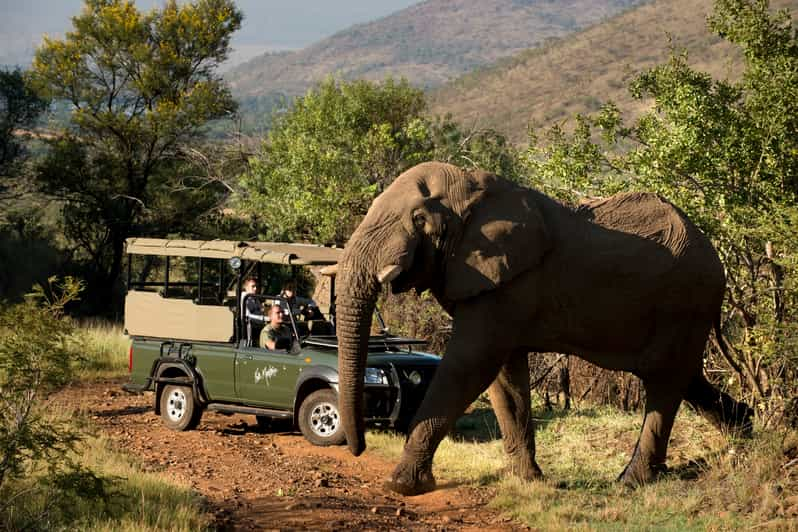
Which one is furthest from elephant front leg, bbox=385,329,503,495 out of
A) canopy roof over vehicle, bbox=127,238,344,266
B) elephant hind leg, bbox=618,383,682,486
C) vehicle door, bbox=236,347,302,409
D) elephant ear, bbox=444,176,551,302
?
canopy roof over vehicle, bbox=127,238,344,266

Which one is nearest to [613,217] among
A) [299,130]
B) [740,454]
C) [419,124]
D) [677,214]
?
[677,214]

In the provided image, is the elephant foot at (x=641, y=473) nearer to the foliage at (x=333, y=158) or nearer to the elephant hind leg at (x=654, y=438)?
the elephant hind leg at (x=654, y=438)

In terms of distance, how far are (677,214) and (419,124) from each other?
538 inches

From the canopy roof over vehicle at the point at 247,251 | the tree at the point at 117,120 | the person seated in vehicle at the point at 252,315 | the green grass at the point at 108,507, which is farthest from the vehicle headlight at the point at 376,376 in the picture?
the tree at the point at 117,120

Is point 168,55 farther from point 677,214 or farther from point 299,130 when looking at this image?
point 677,214

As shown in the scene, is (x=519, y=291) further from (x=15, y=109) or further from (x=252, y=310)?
(x=15, y=109)

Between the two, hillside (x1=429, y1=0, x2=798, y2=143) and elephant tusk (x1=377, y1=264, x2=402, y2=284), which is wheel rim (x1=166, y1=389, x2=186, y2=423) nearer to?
elephant tusk (x1=377, y1=264, x2=402, y2=284)

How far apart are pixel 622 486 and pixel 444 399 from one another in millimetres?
2033

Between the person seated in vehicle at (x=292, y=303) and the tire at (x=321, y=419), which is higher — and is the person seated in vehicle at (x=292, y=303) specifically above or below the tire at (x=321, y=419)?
above

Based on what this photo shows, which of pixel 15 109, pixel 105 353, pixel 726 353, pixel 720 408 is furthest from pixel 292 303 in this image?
pixel 15 109

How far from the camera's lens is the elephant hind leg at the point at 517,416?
34.7 feet

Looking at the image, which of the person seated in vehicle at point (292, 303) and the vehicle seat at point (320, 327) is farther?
the vehicle seat at point (320, 327)

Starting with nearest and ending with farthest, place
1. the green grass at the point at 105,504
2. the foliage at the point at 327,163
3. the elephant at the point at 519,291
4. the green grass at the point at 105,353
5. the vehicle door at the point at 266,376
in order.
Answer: the green grass at the point at 105,504, the elephant at the point at 519,291, the vehicle door at the point at 266,376, the green grass at the point at 105,353, the foliage at the point at 327,163

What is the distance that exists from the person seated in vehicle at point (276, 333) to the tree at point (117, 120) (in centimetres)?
1472
